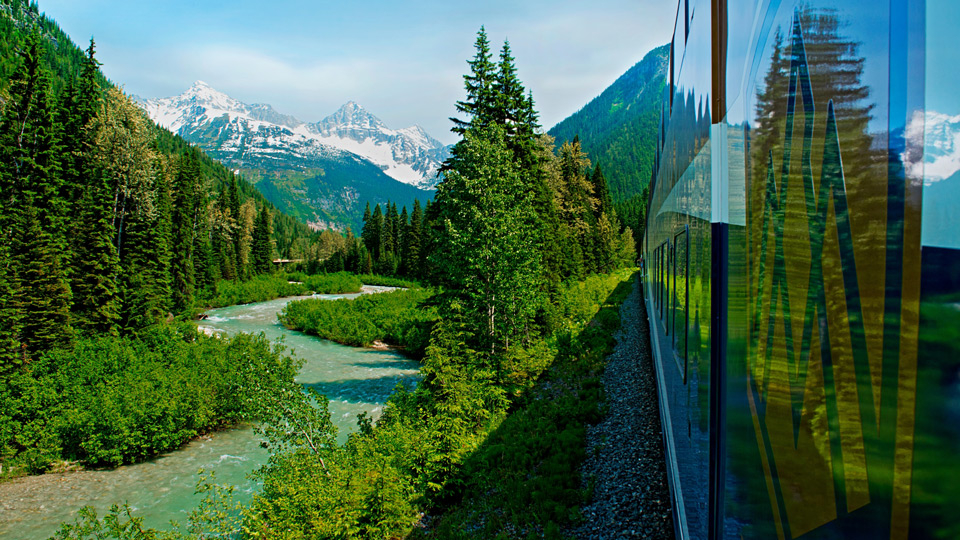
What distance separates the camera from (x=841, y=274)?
3.59ft

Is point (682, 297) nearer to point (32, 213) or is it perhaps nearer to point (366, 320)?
point (32, 213)

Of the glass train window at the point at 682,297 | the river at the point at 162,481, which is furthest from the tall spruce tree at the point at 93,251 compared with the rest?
the glass train window at the point at 682,297

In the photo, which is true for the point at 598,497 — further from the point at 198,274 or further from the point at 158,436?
the point at 198,274

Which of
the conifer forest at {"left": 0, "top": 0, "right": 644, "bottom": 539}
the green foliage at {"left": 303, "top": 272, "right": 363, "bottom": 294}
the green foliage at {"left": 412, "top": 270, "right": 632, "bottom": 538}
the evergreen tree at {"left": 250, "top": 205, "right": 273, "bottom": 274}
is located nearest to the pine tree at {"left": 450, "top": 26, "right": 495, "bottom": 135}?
the conifer forest at {"left": 0, "top": 0, "right": 644, "bottom": 539}

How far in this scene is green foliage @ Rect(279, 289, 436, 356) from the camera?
2983cm

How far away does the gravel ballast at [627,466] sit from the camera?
6496 millimetres

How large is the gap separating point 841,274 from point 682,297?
10.9 feet

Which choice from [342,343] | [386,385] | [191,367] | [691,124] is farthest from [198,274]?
[691,124]

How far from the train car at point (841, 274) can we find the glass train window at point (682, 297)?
1.60 m

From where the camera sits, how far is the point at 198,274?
156 feet

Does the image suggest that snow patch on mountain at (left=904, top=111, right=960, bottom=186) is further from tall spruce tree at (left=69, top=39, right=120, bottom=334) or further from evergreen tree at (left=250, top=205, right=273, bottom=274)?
evergreen tree at (left=250, top=205, right=273, bottom=274)

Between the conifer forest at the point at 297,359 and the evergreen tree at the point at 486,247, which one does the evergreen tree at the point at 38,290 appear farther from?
the evergreen tree at the point at 486,247

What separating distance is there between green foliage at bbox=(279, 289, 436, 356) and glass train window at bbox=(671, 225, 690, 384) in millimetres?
19253

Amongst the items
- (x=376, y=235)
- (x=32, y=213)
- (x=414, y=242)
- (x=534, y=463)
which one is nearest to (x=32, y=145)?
(x=32, y=213)
